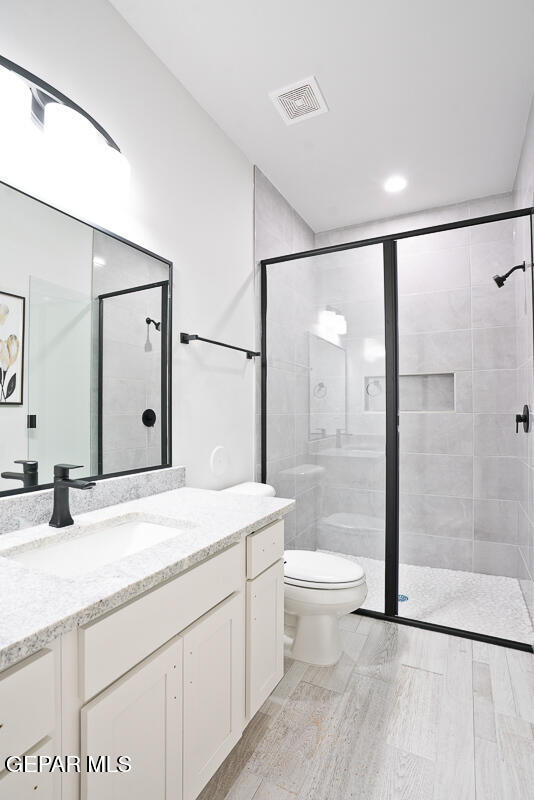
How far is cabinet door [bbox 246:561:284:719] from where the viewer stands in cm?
134

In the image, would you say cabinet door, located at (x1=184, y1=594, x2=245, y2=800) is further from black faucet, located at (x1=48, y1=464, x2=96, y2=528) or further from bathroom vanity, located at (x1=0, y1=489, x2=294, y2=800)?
black faucet, located at (x1=48, y1=464, x2=96, y2=528)

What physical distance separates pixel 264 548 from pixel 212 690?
0.42 meters

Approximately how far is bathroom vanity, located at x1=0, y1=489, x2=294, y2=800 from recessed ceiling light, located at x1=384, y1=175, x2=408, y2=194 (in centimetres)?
226

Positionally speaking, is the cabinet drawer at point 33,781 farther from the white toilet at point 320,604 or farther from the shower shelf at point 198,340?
the shower shelf at point 198,340

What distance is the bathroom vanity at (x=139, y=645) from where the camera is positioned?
69 centimetres

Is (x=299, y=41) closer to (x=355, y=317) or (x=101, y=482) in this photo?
(x=355, y=317)

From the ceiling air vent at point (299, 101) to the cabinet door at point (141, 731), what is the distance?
7.35 ft

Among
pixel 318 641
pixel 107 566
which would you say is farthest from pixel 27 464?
pixel 318 641

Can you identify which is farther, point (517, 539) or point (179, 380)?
point (517, 539)

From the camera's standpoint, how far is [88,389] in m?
1.45

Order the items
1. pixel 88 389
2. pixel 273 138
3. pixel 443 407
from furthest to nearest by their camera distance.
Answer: pixel 443 407 → pixel 273 138 → pixel 88 389

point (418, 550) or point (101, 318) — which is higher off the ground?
point (101, 318)

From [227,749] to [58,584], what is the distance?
31.2 inches

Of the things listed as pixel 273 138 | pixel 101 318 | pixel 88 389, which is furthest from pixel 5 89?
pixel 273 138
